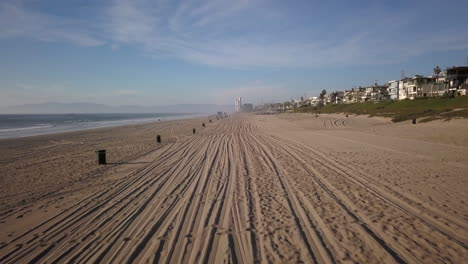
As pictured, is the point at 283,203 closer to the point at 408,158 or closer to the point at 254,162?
the point at 254,162

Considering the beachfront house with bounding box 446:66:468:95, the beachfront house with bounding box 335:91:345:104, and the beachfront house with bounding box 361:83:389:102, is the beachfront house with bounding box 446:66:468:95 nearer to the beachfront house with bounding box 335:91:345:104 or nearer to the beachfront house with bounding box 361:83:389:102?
the beachfront house with bounding box 361:83:389:102

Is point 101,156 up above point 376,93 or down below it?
below

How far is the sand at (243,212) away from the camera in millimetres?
3930

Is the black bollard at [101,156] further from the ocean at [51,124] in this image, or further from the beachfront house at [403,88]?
the beachfront house at [403,88]

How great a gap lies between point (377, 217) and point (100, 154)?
10354mm

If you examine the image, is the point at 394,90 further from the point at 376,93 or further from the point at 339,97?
the point at 339,97

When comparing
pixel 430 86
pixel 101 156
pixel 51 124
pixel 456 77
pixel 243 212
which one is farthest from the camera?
pixel 430 86

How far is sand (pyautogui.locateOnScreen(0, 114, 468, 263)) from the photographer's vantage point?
12.9 ft

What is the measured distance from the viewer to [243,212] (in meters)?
5.46

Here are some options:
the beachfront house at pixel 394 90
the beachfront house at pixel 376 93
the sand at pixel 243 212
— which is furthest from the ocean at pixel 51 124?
the beachfront house at pixel 376 93

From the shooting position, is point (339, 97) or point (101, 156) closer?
point (101, 156)

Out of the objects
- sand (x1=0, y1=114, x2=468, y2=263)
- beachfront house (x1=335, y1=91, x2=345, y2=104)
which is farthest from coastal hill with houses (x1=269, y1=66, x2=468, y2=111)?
sand (x1=0, y1=114, x2=468, y2=263)

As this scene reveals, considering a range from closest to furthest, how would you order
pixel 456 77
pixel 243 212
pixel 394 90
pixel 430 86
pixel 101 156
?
pixel 243 212, pixel 101 156, pixel 456 77, pixel 430 86, pixel 394 90

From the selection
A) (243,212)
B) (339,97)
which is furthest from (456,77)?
(243,212)
